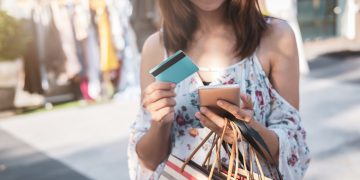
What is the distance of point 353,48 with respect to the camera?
10.4 m

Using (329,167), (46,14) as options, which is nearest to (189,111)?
(329,167)

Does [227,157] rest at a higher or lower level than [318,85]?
higher

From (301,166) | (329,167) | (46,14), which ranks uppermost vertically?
(46,14)

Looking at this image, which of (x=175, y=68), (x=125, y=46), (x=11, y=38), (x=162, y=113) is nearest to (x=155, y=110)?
(x=162, y=113)

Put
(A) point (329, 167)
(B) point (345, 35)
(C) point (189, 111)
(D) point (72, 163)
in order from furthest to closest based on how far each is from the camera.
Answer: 1. (B) point (345, 35)
2. (D) point (72, 163)
3. (A) point (329, 167)
4. (C) point (189, 111)

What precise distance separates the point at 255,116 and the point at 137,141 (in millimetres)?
341

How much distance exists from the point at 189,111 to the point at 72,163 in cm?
310

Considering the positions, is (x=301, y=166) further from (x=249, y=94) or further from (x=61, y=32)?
(x=61, y=32)

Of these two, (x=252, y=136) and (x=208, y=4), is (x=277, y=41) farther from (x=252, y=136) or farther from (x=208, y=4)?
(x=252, y=136)

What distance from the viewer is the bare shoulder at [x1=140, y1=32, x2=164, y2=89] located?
1.51m

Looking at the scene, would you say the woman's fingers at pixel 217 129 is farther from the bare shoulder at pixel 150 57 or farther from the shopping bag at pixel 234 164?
the bare shoulder at pixel 150 57

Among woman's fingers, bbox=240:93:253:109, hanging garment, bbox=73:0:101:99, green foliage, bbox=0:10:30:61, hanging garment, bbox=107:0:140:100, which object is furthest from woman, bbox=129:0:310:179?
hanging garment, bbox=107:0:140:100

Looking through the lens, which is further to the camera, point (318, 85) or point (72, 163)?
point (318, 85)

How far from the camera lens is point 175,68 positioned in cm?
121
